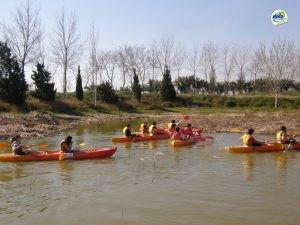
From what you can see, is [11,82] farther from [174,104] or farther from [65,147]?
[65,147]

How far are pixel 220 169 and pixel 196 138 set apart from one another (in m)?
7.47

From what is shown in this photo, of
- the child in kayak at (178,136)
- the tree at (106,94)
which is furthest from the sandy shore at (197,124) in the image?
the tree at (106,94)

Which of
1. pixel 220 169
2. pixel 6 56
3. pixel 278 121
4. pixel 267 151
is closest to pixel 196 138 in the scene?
pixel 267 151

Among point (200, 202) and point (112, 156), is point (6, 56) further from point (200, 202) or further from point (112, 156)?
point (200, 202)

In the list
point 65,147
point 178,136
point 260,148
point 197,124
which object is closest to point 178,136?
point 178,136

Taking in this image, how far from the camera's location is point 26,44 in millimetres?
48531

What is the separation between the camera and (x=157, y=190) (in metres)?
11.5

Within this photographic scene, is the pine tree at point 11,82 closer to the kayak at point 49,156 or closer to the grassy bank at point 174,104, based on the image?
the grassy bank at point 174,104

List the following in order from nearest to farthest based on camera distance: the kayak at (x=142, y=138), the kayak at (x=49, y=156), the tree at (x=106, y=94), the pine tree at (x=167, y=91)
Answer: the kayak at (x=49, y=156) → the kayak at (x=142, y=138) → the tree at (x=106, y=94) → the pine tree at (x=167, y=91)

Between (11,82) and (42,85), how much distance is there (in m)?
5.48

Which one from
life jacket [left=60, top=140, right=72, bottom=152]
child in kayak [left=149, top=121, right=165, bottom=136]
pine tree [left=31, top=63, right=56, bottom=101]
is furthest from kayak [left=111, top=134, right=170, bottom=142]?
pine tree [left=31, top=63, right=56, bottom=101]

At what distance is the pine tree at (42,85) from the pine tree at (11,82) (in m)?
3.35

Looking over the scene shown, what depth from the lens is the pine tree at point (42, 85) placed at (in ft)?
150

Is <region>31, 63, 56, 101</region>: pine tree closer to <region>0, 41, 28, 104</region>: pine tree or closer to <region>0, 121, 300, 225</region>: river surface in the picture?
<region>0, 41, 28, 104</region>: pine tree
